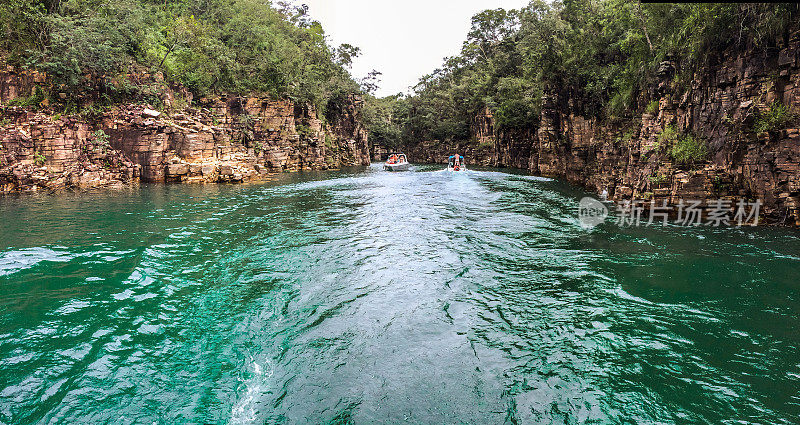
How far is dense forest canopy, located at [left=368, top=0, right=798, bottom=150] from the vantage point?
1252 centimetres

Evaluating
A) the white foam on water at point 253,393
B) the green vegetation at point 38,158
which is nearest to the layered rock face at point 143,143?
the green vegetation at point 38,158

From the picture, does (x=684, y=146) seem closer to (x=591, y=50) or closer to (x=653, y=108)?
(x=653, y=108)

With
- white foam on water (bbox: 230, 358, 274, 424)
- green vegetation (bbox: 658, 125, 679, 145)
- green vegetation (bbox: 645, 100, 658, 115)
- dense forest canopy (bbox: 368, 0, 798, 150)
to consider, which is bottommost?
white foam on water (bbox: 230, 358, 274, 424)

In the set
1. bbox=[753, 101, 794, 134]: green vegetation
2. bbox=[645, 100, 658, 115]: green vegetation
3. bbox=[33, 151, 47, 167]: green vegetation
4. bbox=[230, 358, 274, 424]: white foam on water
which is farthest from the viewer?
bbox=[33, 151, 47, 167]: green vegetation

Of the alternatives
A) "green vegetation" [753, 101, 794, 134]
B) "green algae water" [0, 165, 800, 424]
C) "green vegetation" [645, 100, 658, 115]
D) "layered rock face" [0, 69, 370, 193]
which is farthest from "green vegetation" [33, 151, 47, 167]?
"green vegetation" [753, 101, 794, 134]

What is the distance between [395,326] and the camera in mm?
6191

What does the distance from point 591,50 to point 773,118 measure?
14953 mm

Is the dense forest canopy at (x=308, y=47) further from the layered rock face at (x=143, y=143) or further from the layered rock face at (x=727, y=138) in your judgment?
the layered rock face at (x=143, y=143)

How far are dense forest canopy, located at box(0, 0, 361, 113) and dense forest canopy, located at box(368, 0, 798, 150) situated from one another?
1948 cm

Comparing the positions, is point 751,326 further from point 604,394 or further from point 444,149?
point 444,149

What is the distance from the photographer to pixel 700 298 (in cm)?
706

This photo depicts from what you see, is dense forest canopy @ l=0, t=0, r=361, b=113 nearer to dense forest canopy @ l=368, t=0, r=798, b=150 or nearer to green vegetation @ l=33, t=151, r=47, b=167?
green vegetation @ l=33, t=151, r=47, b=167

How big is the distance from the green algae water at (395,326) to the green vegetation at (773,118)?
9.68 feet

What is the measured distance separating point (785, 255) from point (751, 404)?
6.95 m
